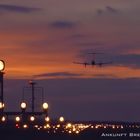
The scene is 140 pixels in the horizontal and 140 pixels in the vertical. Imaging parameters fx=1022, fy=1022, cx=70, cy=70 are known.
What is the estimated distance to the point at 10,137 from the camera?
126 metres

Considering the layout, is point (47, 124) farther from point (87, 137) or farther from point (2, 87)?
point (2, 87)

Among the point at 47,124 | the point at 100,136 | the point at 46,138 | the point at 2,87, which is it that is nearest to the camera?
the point at 2,87

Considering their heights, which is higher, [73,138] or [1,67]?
[1,67]

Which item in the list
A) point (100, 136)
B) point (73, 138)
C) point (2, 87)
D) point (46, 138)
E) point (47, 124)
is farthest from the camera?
point (100, 136)

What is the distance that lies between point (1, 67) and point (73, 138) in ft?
132

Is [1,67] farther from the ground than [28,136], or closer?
farther from the ground

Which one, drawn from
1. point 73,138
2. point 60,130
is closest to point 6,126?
point 73,138

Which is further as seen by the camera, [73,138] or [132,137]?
[132,137]

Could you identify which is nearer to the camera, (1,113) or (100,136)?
(1,113)

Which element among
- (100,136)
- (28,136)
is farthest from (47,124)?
(28,136)

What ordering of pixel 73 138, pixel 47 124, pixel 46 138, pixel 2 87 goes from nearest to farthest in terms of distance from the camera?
pixel 2 87, pixel 46 138, pixel 73 138, pixel 47 124

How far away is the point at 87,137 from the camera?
16988 cm

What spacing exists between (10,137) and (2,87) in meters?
9.85

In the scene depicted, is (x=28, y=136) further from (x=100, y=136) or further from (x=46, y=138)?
(x=100, y=136)
